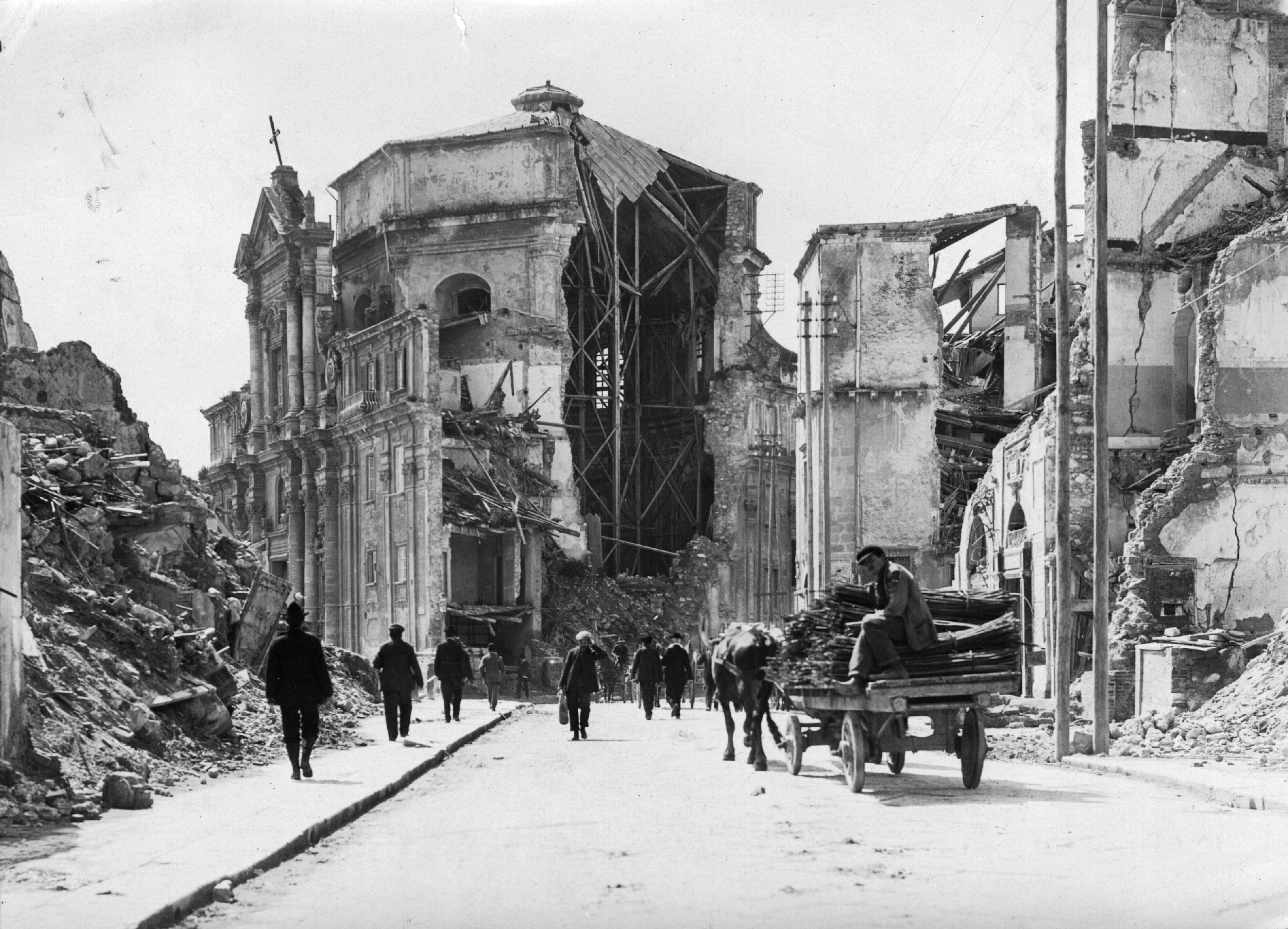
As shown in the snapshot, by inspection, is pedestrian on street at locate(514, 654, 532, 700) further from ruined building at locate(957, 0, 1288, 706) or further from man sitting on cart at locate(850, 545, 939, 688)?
man sitting on cart at locate(850, 545, 939, 688)

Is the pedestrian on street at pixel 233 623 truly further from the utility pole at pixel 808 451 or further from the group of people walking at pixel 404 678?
the utility pole at pixel 808 451

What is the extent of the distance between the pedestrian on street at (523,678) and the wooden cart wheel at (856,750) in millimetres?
28585

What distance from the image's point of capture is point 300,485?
174 feet

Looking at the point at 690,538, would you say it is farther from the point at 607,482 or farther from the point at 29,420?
the point at 29,420

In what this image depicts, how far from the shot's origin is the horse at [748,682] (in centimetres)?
Result: 1631

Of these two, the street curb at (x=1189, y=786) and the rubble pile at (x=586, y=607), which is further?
the rubble pile at (x=586, y=607)

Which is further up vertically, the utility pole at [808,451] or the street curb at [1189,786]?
the utility pole at [808,451]

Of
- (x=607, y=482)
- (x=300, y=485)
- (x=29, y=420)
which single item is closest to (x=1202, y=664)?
(x=29, y=420)

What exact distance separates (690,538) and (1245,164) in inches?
872

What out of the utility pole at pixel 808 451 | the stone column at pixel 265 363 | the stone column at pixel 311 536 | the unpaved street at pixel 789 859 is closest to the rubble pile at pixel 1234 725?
the unpaved street at pixel 789 859

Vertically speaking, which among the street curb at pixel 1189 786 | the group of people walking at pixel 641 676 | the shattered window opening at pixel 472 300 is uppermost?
the shattered window opening at pixel 472 300

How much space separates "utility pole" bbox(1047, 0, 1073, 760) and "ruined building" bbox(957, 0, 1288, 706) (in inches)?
347

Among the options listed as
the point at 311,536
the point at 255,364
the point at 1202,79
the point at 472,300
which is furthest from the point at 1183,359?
the point at 255,364

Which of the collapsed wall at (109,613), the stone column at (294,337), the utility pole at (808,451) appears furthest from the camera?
the stone column at (294,337)
